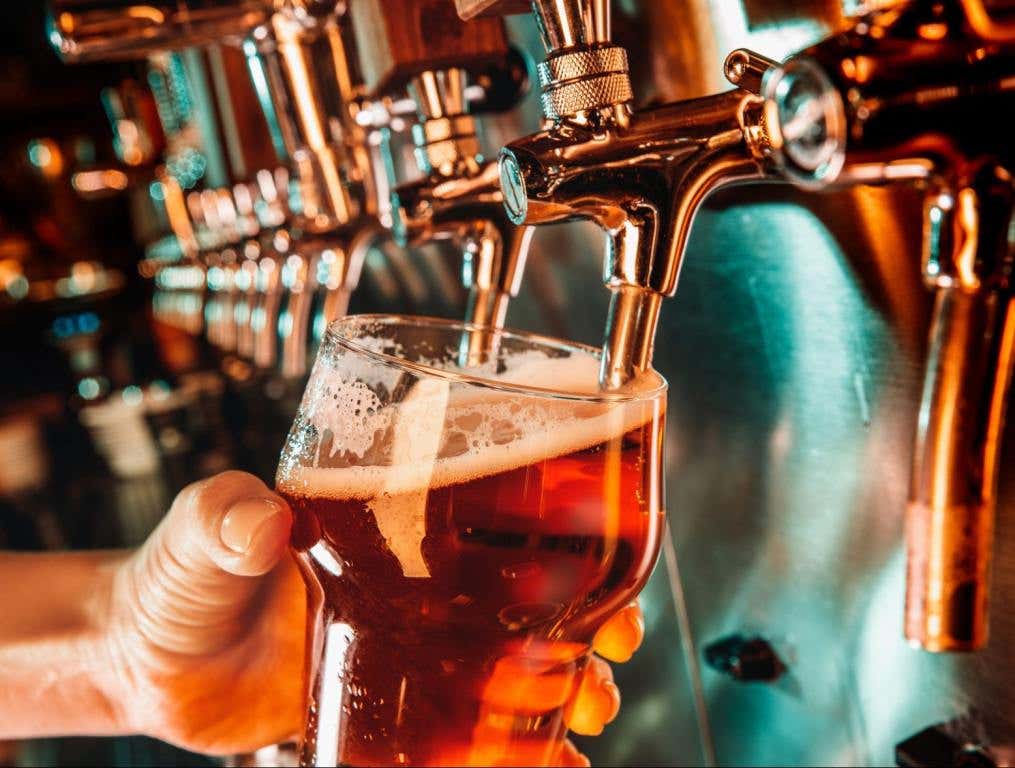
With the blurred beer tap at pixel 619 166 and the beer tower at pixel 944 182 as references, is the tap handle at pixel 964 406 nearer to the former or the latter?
the beer tower at pixel 944 182

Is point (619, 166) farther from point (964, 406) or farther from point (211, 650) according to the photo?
point (211, 650)

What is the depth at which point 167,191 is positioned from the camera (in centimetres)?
361

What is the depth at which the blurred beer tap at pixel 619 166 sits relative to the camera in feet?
1.64

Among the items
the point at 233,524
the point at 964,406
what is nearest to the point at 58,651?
the point at 233,524

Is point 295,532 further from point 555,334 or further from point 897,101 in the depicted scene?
point 555,334

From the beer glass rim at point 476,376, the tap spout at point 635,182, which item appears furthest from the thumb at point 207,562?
the tap spout at point 635,182

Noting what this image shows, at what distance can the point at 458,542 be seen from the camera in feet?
1.71

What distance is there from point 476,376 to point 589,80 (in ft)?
0.58

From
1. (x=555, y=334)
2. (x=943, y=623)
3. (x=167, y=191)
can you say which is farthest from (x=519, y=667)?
(x=167, y=191)

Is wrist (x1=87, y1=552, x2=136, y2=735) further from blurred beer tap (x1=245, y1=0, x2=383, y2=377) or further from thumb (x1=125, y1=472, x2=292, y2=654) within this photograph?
blurred beer tap (x1=245, y1=0, x2=383, y2=377)

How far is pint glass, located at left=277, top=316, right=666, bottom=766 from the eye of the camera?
1.68 feet

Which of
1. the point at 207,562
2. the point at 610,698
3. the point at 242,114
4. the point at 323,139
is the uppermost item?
the point at 242,114

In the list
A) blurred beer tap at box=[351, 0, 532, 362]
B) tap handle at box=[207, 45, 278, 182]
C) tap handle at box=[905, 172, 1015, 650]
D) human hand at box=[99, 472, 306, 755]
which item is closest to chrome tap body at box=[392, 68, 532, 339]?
blurred beer tap at box=[351, 0, 532, 362]

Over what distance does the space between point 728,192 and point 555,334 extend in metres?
0.35
